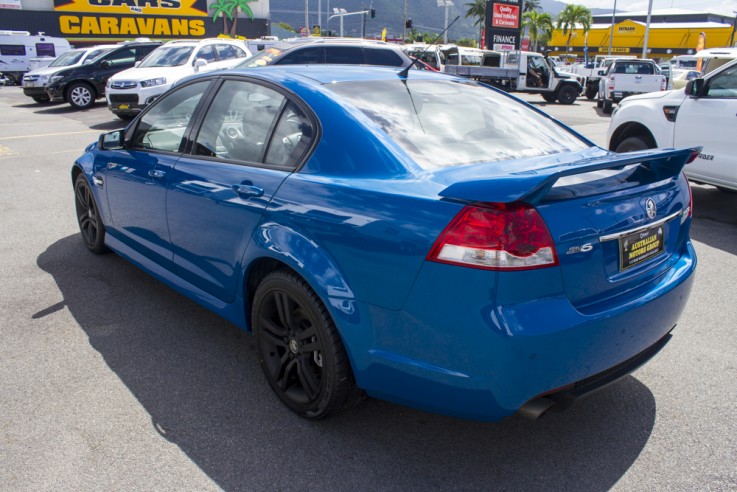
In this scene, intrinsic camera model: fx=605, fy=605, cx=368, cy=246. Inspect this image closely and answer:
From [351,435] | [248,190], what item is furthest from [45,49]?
[351,435]

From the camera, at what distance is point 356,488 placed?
8.04ft

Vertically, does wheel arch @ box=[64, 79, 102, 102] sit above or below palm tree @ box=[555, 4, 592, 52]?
below

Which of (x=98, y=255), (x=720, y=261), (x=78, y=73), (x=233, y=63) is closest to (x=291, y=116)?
(x=98, y=255)

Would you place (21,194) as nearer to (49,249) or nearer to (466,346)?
(49,249)

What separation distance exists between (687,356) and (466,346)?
2.04 m

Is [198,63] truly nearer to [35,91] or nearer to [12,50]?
[35,91]

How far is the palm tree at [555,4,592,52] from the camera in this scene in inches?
3135

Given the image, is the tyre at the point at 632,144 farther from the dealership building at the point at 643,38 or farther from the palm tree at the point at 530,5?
the palm tree at the point at 530,5

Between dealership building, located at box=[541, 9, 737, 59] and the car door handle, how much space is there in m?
61.9

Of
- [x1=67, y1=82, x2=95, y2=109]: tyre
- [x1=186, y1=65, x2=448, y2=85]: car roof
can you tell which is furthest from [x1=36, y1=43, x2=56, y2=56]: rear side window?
[x1=186, y1=65, x2=448, y2=85]: car roof

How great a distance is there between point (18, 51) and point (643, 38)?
222ft

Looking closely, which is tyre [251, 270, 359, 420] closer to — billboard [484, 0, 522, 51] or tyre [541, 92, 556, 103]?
tyre [541, 92, 556, 103]

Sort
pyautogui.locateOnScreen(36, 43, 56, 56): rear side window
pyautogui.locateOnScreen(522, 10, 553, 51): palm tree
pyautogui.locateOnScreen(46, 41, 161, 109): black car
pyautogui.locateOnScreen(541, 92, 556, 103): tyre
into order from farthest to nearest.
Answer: pyautogui.locateOnScreen(522, 10, 553, 51): palm tree
pyautogui.locateOnScreen(36, 43, 56, 56): rear side window
pyautogui.locateOnScreen(541, 92, 556, 103): tyre
pyautogui.locateOnScreen(46, 41, 161, 109): black car

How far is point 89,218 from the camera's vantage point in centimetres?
512
